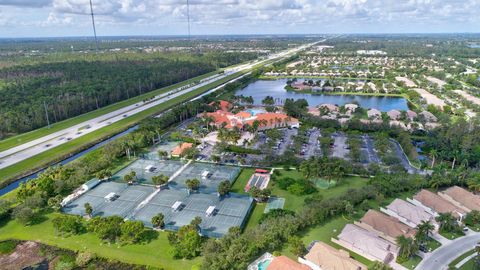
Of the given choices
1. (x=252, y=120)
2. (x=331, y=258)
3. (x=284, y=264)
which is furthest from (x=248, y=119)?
(x=284, y=264)

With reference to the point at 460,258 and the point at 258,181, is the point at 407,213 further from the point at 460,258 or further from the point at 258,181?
the point at 258,181

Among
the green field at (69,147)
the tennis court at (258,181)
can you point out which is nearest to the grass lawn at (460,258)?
the tennis court at (258,181)

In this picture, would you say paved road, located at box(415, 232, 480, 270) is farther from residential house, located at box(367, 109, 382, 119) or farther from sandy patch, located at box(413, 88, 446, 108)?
sandy patch, located at box(413, 88, 446, 108)

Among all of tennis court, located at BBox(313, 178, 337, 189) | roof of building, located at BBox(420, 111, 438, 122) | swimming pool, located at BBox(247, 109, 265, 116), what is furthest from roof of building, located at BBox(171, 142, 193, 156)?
roof of building, located at BBox(420, 111, 438, 122)

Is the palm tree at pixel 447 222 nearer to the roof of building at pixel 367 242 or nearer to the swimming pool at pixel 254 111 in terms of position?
the roof of building at pixel 367 242

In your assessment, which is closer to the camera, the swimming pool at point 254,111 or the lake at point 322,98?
the swimming pool at point 254,111

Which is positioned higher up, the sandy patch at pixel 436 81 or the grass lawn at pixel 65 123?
the sandy patch at pixel 436 81
